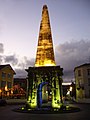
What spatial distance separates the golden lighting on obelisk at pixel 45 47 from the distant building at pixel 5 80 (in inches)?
1162

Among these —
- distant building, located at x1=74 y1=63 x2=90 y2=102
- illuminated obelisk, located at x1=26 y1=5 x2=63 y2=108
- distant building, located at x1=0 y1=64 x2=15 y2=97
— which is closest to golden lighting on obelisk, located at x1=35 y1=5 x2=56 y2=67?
illuminated obelisk, located at x1=26 y1=5 x2=63 y2=108

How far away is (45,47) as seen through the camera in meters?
23.3

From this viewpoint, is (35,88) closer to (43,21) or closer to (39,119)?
(39,119)

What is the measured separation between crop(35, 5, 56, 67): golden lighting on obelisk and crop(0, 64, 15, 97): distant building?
29525 millimetres

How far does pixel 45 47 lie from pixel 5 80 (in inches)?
1269

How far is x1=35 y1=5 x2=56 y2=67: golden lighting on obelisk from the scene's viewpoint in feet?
74.5

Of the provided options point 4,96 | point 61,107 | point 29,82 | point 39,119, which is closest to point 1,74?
point 4,96

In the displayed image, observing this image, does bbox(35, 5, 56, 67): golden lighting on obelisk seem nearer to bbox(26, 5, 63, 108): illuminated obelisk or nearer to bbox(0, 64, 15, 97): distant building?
bbox(26, 5, 63, 108): illuminated obelisk

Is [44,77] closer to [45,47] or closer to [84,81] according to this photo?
[45,47]

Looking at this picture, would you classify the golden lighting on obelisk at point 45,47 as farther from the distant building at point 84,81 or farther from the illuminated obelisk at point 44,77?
the distant building at point 84,81

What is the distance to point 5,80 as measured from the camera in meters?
51.8

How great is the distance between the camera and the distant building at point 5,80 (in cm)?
4946

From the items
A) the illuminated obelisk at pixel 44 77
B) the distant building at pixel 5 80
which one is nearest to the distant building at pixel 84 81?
the distant building at pixel 5 80

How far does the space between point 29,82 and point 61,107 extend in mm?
5372
